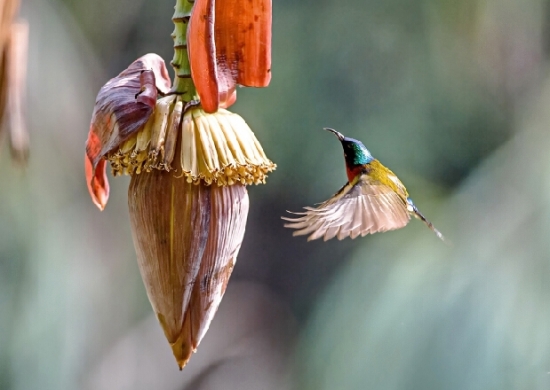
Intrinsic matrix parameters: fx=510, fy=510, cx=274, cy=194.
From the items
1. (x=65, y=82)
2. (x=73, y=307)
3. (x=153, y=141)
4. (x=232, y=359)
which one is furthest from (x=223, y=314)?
(x=153, y=141)

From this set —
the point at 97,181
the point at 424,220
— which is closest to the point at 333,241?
the point at 424,220

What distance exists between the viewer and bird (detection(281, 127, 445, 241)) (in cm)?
24

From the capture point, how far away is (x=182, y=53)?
0.20 meters

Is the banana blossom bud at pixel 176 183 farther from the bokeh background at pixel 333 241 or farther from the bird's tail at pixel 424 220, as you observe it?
the bokeh background at pixel 333 241

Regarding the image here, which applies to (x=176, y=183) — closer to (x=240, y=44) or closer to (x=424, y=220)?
(x=240, y=44)

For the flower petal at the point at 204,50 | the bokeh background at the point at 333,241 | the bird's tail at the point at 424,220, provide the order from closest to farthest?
the flower petal at the point at 204,50
the bird's tail at the point at 424,220
the bokeh background at the point at 333,241

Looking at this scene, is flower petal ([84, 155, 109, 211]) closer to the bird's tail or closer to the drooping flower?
the drooping flower

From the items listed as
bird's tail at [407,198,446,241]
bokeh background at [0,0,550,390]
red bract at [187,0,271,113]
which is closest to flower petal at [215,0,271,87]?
red bract at [187,0,271,113]

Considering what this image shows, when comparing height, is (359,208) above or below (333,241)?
above

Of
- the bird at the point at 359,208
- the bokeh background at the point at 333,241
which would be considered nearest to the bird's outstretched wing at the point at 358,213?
the bird at the point at 359,208

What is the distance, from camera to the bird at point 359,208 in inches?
9.3

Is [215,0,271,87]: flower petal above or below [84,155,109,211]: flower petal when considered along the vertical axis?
above

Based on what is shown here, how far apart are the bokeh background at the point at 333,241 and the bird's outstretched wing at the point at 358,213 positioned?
24 cm

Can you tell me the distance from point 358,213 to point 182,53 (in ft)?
0.39
